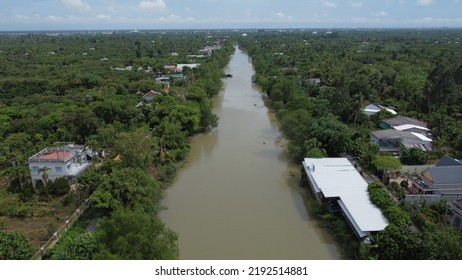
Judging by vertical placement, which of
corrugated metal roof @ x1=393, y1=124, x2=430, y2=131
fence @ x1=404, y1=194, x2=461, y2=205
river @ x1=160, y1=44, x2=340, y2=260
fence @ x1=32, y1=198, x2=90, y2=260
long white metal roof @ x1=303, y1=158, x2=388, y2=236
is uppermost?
corrugated metal roof @ x1=393, y1=124, x2=430, y2=131

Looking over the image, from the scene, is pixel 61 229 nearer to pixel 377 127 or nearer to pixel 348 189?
pixel 348 189

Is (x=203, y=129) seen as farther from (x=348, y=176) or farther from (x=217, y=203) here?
(x=348, y=176)

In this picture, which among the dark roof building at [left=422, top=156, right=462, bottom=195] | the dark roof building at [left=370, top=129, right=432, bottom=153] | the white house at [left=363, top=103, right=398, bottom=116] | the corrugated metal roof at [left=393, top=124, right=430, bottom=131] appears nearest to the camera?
the dark roof building at [left=422, top=156, right=462, bottom=195]

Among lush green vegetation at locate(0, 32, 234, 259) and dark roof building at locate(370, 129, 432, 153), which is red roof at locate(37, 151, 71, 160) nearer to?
lush green vegetation at locate(0, 32, 234, 259)

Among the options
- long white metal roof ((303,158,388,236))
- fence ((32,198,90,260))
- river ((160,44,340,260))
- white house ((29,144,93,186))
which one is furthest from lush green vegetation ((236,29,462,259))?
white house ((29,144,93,186))

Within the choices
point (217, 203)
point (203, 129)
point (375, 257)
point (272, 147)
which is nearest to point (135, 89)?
point (203, 129)

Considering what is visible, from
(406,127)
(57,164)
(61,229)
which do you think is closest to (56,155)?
(57,164)

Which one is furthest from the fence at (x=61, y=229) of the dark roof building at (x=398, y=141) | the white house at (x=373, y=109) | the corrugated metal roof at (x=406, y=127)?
the white house at (x=373, y=109)

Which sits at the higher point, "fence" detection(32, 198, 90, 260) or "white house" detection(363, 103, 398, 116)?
"white house" detection(363, 103, 398, 116)
